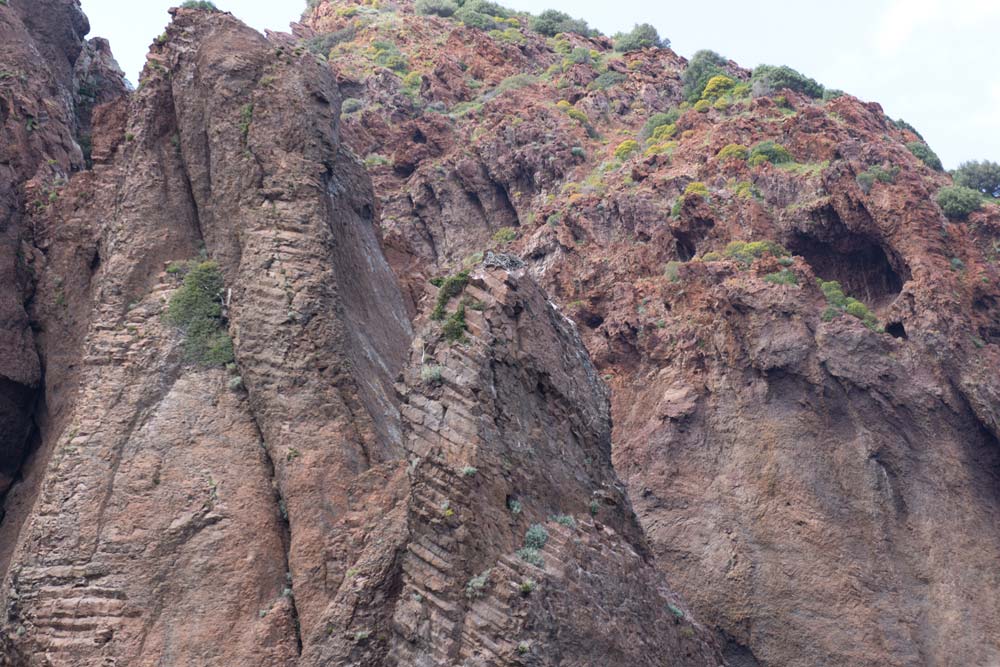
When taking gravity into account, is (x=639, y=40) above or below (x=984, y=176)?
above

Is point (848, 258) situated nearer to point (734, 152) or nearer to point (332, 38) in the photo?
point (734, 152)

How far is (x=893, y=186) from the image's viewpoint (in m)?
34.2

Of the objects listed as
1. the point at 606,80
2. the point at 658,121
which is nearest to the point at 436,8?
the point at 606,80

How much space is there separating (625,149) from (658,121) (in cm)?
353

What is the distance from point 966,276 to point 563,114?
846 inches

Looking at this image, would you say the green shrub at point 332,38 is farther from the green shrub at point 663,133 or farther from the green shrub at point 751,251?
the green shrub at point 751,251

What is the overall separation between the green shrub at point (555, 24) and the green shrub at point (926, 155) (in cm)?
3184

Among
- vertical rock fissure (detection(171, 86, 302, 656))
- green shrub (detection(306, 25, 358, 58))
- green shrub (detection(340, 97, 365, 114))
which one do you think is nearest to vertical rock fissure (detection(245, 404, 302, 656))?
vertical rock fissure (detection(171, 86, 302, 656))

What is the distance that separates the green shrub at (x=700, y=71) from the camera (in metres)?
52.1

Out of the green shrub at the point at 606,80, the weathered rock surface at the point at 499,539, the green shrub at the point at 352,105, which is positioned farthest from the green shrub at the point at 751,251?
the green shrub at the point at 352,105

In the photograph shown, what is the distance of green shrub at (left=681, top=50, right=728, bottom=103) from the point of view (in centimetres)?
5209

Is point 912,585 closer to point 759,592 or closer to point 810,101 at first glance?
point 759,592

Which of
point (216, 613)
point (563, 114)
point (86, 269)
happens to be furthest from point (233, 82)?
point (563, 114)

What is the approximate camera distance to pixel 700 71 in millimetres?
53500
